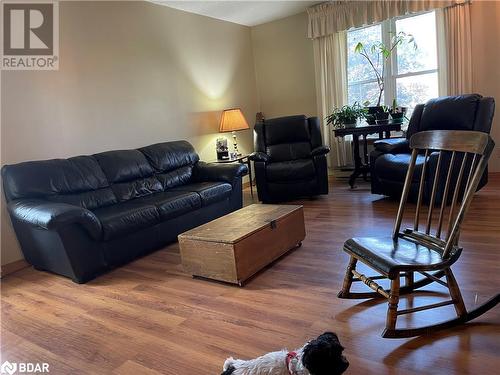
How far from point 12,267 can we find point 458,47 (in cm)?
517

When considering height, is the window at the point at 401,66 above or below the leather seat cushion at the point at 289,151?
above

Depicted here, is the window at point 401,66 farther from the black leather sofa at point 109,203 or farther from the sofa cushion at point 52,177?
the sofa cushion at point 52,177

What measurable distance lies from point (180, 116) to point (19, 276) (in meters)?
2.59

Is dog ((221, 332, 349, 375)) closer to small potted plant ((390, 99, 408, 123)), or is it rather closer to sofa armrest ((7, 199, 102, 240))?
sofa armrest ((7, 199, 102, 240))

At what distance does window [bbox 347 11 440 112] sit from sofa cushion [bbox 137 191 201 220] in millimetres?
3128

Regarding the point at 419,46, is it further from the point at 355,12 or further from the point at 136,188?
the point at 136,188

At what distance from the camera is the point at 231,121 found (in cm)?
511

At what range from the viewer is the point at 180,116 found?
4812 mm

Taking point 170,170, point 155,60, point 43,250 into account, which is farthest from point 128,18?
point 43,250

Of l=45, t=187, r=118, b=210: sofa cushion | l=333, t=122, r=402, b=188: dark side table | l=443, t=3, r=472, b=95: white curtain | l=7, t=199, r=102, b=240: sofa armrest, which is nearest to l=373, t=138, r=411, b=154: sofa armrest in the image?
l=333, t=122, r=402, b=188: dark side table

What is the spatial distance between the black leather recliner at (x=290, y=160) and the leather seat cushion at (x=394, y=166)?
0.65 meters

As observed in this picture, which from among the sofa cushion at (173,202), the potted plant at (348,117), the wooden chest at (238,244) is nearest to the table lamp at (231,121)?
the potted plant at (348,117)

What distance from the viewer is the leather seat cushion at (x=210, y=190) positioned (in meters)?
3.57

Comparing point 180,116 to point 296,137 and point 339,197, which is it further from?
point 339,197
